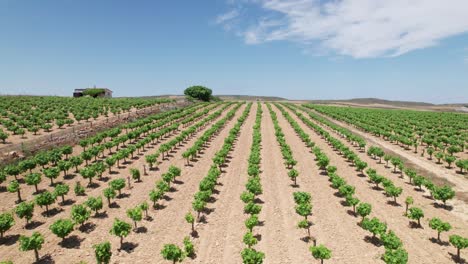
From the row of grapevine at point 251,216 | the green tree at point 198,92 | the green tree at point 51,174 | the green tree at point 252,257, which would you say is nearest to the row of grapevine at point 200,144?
the row of grapevine at point 251,216

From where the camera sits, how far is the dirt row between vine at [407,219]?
1941 cm

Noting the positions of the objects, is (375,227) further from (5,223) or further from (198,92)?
(198,92)

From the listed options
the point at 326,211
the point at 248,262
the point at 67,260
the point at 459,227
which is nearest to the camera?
the point at 248,262

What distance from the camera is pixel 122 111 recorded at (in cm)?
8438

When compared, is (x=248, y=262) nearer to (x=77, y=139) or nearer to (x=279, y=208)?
(x=279, y=208)

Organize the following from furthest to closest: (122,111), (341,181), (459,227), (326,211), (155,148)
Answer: (122,111) < (155,148) < (341,181) < (326,211) < (459,227)

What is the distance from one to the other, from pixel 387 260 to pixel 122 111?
78229mm

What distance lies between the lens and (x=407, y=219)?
24281 mm

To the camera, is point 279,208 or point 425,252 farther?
point 279,208

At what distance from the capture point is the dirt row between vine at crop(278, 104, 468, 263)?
19406mm

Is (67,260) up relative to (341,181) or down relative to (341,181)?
down

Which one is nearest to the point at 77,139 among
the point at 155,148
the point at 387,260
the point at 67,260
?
the point at 155,148

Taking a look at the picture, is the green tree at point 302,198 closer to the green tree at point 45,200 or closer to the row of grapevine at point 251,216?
the row of grapevine at point 251,216

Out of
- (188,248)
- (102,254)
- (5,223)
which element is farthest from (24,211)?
(188,248)
